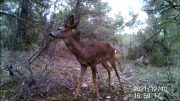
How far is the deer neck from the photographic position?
15.2 feet

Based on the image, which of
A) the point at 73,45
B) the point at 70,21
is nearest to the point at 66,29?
the point at 70,21

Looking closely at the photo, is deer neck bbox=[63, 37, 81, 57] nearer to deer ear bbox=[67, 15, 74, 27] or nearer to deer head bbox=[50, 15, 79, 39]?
deer head bbox=[50, 15, 79, 39]

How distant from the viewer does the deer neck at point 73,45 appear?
4.64 metres

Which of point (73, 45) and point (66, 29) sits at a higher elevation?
point (66, 29)

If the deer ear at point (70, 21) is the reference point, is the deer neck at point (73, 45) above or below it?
below

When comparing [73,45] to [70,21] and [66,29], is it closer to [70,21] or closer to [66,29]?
[66,29]

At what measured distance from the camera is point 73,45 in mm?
4660

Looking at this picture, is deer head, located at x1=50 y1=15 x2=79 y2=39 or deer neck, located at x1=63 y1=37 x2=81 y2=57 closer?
deer head, located at x1=50 y1=15 x2=79 y2=39

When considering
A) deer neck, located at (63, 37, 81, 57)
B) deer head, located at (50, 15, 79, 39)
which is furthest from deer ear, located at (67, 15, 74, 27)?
deer neck, located at (63, 37, 81, 57)

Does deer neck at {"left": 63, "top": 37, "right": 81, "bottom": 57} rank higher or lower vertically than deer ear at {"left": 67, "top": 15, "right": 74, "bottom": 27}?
lower

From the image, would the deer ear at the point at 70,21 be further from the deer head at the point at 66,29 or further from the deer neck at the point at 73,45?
the deer neck at the point at 73,45

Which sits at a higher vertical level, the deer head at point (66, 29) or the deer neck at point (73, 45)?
the deer head at point (66, 29)

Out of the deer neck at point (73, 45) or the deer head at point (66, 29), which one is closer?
the deer head at point (66, 29)

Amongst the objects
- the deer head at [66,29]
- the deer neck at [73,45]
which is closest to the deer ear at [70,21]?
the deer head at [66,29]
